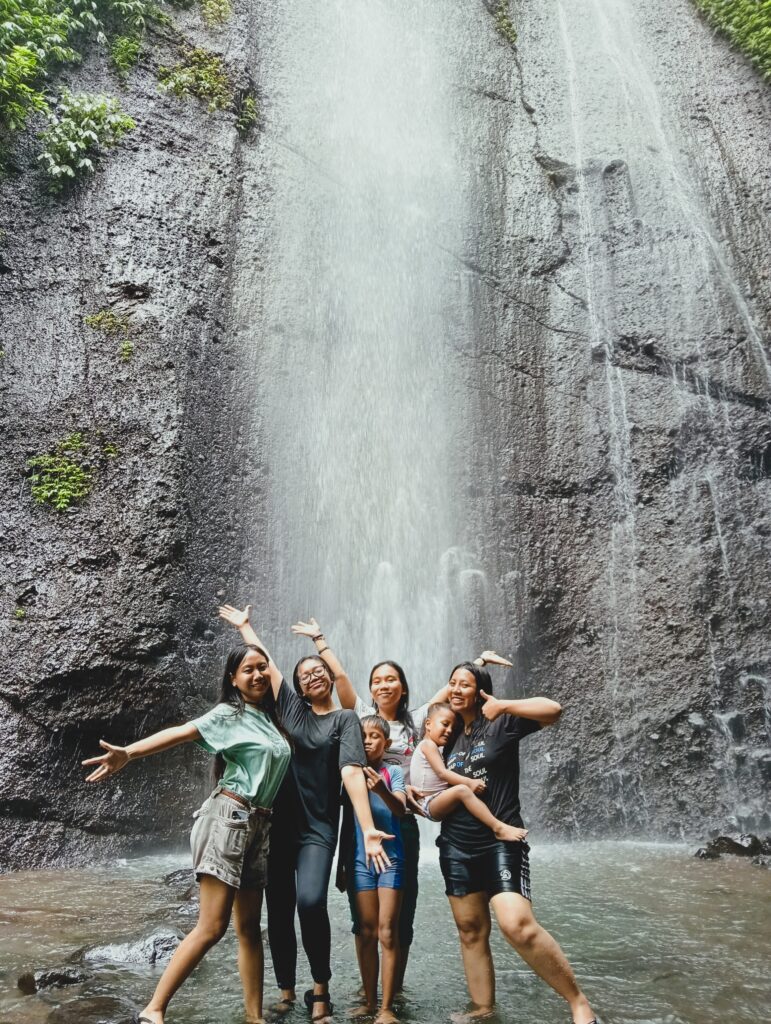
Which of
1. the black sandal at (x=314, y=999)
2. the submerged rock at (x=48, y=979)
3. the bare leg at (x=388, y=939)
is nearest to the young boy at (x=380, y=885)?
the bare leg at (x=388, y=939)

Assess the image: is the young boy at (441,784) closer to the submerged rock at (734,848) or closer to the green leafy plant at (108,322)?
the submerged rock at (734,848)

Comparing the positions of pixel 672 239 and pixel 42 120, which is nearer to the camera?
pixel 42 120

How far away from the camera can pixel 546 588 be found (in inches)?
390

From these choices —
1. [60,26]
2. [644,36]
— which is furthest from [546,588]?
[644,36]

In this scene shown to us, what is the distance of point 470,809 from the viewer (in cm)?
337

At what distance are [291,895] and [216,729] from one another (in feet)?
2.87

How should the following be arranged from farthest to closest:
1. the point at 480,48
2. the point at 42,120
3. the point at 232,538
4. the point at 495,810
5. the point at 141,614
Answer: the point at 480,48
the point at 42,120
the point at 232,538
the point at 141,614
the point at 495,810

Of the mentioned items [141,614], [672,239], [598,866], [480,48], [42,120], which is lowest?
[598,866]

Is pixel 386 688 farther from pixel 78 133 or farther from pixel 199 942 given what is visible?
pixel 78 133

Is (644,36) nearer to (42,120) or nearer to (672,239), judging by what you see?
(672,239)

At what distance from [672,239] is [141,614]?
30.7 ft

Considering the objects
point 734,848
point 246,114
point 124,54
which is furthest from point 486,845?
point 124,54

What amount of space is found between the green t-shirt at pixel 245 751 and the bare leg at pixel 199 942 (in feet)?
1.20

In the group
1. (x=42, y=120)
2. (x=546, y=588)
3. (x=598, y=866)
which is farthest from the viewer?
(x=42, y=120)
